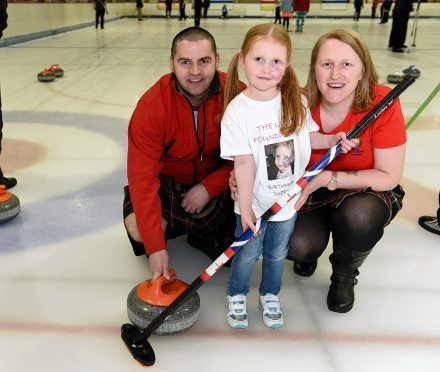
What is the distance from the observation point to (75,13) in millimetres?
12281

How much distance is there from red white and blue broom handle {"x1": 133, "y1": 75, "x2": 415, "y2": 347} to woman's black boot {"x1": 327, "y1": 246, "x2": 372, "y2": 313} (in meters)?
0.33

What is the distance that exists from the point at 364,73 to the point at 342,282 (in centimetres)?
60

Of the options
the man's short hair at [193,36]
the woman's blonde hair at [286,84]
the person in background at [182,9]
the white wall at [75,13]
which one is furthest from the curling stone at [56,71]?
the person in background at [182,9]

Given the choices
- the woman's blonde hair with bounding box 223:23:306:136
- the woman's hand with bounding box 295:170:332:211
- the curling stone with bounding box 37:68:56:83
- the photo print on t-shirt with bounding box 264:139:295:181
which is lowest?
the curling stone with bounding box 37:68:56:83

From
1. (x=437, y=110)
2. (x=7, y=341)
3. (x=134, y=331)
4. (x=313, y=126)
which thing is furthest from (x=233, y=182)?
(x=437, y=110)

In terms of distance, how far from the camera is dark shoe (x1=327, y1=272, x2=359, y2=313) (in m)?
1.40

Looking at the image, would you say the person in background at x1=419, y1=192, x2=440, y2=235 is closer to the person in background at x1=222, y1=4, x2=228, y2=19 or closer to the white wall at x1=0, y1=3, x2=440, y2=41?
the white wall at x1=0, y1=3, x2=440, y2=41

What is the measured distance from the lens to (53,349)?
1.24m

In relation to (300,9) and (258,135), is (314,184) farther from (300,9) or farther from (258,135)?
(300,9)

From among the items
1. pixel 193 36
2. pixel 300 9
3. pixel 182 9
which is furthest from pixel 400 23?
pixel 182 9

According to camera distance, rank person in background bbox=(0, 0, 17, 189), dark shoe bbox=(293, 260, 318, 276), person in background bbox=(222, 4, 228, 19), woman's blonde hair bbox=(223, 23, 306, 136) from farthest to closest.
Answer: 1. person in background bbox=(222, 4, 228, 19)
2. person in background bbox=(0, 0, 17, 189)
3. dark shoe bbox=(293, 260, 318, 276)
4. woman's blonde hair bbox=(223, 23, 306, 136)

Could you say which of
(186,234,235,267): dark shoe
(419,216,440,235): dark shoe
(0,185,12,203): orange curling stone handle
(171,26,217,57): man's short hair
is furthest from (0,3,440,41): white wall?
(419,216,440,235): dark shoe

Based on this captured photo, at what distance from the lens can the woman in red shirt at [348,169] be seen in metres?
1.26

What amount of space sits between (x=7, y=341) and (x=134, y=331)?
0.33 metres
